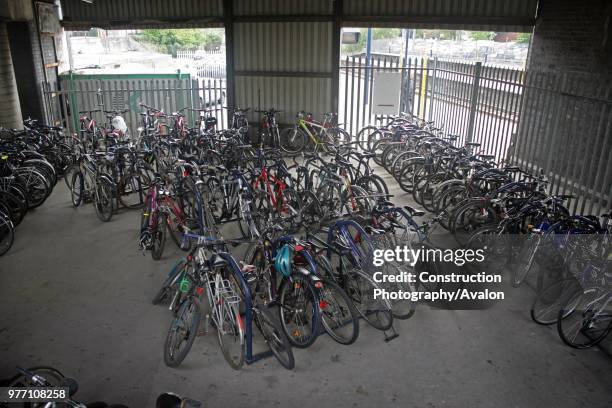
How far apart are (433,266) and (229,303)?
218 centimetres

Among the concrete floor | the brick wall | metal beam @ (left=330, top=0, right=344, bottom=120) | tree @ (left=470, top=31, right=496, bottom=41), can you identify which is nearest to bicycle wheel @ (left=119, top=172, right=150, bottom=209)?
the concrete floor

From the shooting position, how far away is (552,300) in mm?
4402

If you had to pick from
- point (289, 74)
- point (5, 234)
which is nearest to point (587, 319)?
point (5, 234)

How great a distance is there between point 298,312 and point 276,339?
0.36 metres

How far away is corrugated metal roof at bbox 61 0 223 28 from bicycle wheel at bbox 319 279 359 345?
8.06 m

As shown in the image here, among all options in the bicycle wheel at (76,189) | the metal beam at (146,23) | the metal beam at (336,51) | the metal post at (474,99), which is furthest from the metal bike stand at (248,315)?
the metal beam at (146,23)

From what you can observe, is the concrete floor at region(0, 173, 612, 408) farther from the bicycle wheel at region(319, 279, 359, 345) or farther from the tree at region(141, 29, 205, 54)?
the tree at region(141, 29, 205, 54)

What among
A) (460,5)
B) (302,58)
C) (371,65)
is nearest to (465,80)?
(460,5)

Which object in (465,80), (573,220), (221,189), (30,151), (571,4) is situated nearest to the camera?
(573,220)

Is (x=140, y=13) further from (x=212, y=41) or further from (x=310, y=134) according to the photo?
(x=212, y=41)

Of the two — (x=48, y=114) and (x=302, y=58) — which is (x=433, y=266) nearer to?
(x=302, y=58)

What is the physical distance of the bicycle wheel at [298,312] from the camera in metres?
3.92

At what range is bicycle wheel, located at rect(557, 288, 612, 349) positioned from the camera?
4.00 m

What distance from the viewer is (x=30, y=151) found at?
7270 millimetres
